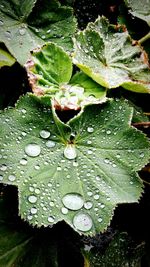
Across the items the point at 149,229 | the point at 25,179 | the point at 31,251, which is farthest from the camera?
the point at 149,229

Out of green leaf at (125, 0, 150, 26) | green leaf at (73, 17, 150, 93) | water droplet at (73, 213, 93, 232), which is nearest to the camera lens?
water droplet at (73, 213, 93, 232)

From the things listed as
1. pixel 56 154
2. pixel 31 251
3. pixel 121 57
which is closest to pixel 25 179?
pixel 56 154

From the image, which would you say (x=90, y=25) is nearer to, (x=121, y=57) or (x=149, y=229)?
(x=121, y=57)

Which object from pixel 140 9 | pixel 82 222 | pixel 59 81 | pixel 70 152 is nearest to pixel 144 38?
pixel 140 9

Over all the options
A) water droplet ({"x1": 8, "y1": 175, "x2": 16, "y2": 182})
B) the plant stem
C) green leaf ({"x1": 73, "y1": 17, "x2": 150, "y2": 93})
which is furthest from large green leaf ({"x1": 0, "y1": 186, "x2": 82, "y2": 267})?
the plant stem

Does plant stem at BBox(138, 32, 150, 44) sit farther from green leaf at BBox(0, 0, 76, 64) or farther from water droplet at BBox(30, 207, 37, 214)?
water droplet at BBox(30, 207, 37, 214)

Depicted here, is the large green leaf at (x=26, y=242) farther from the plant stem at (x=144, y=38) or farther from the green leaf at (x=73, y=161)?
the plant stem at (x=144, y=38)

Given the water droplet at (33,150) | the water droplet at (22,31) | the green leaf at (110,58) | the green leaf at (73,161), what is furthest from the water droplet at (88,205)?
the water droplet at (22,31)
